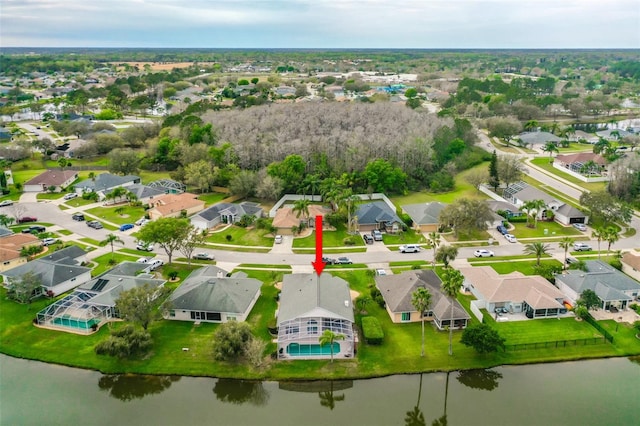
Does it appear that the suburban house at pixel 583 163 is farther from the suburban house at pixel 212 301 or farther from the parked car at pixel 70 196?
the parked car at pixel 70 196

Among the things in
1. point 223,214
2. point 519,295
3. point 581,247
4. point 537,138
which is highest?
point 537,138

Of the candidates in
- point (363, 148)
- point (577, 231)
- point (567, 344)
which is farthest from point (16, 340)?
point (577, 231)

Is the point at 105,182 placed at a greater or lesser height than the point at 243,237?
greater

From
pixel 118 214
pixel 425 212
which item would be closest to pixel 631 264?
pixel 425 212

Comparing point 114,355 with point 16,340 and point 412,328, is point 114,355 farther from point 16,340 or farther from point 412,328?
point 412,328

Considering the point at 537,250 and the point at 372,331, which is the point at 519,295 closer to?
the point at 537,250

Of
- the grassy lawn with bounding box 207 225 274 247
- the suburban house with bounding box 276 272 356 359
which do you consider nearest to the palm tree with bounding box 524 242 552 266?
the suburban house with bounding box 276 272 356 359
